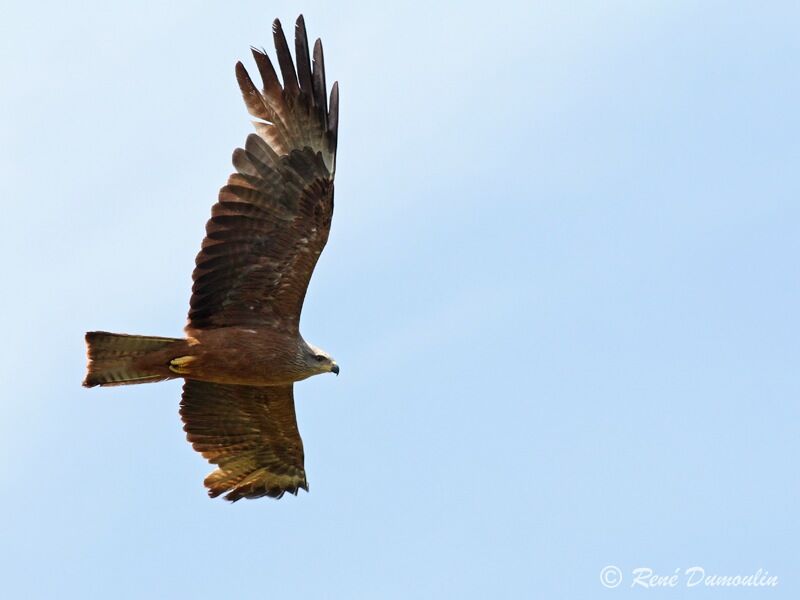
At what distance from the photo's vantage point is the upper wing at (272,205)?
565 inches

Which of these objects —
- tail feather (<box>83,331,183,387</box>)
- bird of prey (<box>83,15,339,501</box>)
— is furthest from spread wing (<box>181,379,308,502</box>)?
tail feather (<box>83,331,183,387</box>)

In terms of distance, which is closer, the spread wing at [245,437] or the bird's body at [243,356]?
the bird's body at [243,356]

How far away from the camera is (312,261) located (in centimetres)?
1459

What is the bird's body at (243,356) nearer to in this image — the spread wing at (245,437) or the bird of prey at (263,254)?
the bird of prey at (263,254)

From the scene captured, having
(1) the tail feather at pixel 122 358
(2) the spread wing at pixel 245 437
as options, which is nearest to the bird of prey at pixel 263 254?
(1) the tail feather at pixel 122 358

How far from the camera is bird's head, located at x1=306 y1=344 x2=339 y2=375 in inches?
583

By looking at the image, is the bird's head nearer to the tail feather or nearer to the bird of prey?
the bird of prey

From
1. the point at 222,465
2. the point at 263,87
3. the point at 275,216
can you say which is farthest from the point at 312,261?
the point at 222,465

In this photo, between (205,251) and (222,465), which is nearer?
(205,251)

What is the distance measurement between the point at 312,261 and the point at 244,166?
3.72 ft

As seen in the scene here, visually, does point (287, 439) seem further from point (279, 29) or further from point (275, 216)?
point (279, 29)

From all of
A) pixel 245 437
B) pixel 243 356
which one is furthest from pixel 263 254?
pixel 245 437

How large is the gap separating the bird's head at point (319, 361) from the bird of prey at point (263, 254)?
1 centimetres

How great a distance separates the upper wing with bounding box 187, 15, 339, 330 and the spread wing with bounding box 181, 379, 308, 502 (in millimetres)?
1258
